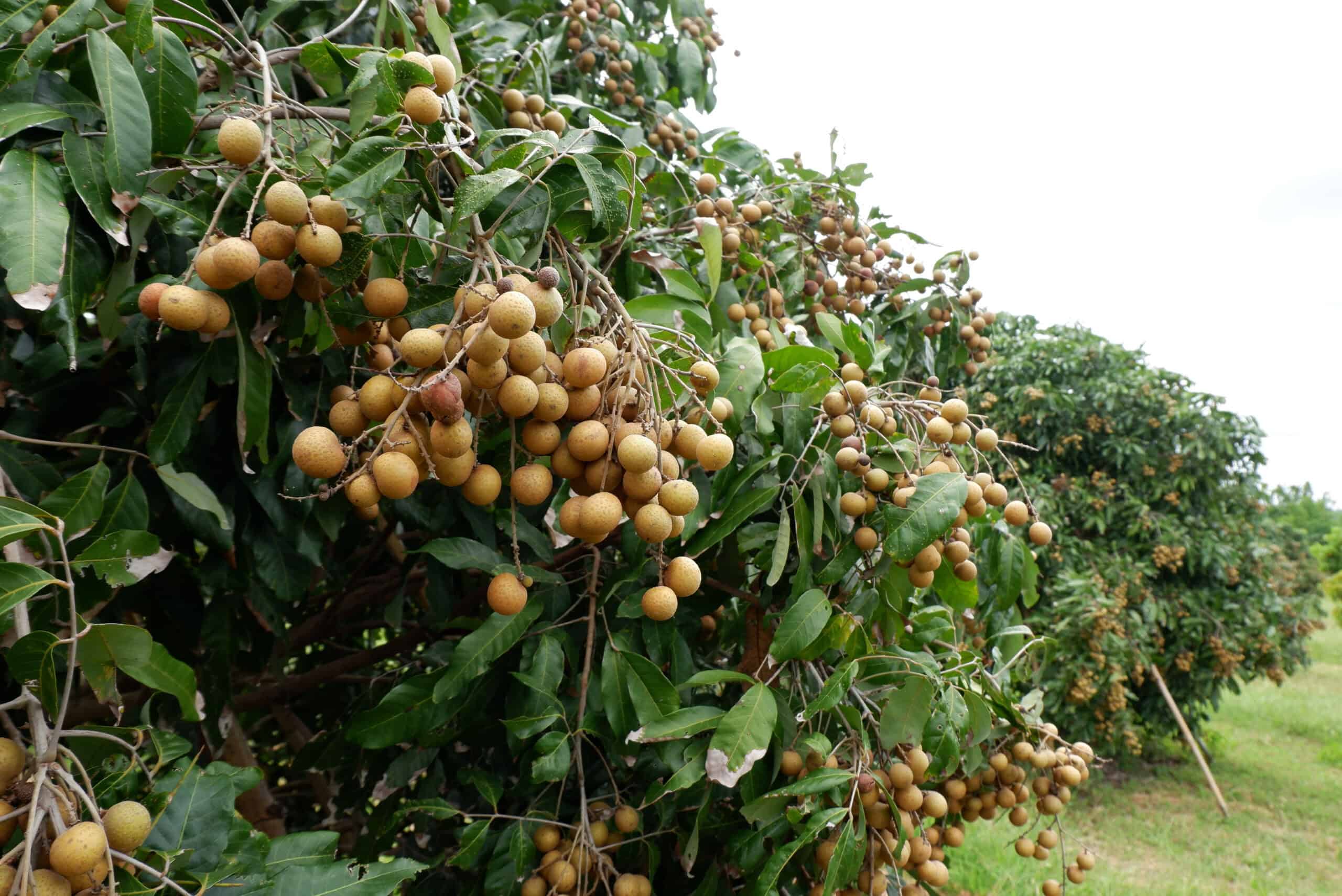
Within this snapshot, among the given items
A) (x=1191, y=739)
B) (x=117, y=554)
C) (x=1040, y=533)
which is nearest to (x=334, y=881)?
(x=117, y=554)

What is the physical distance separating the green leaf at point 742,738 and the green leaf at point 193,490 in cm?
69

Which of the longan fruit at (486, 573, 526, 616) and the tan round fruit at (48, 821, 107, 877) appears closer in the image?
the tan round fruit at (48, 821, 107, 877)

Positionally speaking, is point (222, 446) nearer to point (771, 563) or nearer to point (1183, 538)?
point (771, 563)

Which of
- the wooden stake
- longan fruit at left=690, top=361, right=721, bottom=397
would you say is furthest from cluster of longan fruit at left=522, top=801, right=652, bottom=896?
the wooden stake

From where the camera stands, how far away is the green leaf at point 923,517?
3.72 ft

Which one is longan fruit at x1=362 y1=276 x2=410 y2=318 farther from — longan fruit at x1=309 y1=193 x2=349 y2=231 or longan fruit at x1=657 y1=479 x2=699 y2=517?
longan fruit at x1=657 y1=479 x2=699 y2=517

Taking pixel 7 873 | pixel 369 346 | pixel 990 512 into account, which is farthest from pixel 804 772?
pixel 7 873

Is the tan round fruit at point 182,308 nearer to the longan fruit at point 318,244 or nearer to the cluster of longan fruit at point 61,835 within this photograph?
the longan fruit at point 318,244

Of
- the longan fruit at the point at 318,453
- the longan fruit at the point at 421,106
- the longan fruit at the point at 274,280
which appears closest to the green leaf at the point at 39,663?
the longan fruit at the point at 318,453

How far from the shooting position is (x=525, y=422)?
1.00 m

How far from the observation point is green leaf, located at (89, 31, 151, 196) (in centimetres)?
84

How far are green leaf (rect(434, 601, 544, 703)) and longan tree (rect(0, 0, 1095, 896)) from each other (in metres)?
0.01

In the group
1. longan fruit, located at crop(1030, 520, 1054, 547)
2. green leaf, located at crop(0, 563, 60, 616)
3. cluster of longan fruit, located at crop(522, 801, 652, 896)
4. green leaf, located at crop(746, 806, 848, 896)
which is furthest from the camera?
longan fruit, located at crop(1030, 520, 1054, 547)

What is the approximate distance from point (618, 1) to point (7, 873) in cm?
226
